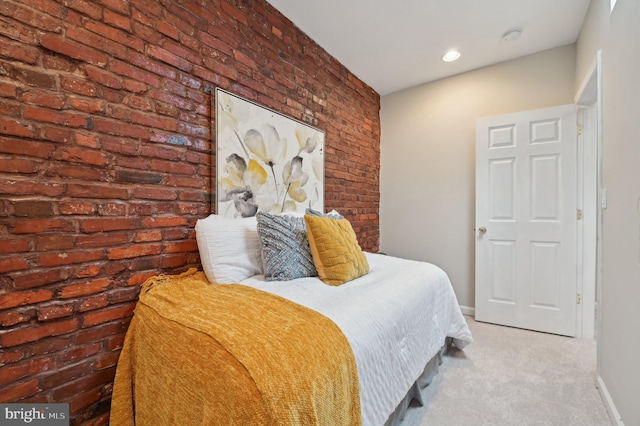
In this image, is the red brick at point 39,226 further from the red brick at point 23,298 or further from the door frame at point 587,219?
the door frame at point 587,219

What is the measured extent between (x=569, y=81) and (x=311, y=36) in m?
2.36

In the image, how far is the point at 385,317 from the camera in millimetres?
1229

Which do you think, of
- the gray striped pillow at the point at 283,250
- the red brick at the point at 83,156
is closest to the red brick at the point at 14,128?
the red brick at the point at 83,156

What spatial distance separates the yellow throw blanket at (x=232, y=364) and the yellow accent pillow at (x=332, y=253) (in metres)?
0.46

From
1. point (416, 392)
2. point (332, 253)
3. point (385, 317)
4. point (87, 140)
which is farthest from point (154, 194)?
point (416, 392)

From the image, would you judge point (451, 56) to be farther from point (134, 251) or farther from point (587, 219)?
point (134, 251)

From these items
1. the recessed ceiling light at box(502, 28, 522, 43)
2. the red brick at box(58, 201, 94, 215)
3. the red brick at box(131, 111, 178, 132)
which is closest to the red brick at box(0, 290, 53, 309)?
the red brick at box(58, 201, 94, 215)

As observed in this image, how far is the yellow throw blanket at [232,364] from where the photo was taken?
0.74 meters

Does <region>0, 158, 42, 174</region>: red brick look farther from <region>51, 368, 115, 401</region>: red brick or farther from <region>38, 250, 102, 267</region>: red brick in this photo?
<region>51, 368, 115, 401</region>: red brick

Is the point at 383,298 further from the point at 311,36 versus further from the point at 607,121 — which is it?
the point at 311,36

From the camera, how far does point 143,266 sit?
1419 mm

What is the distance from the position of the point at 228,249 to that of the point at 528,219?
8.83 ft

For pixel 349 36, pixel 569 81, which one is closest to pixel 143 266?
pixel 349 36

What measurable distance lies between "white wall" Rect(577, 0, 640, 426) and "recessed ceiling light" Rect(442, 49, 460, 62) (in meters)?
1.03
